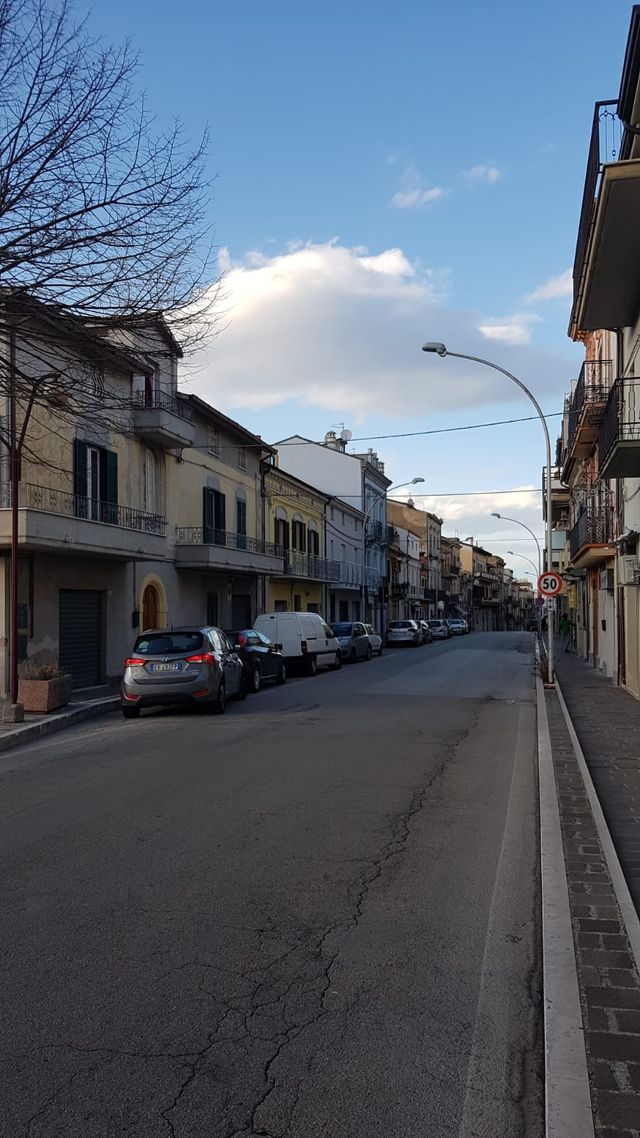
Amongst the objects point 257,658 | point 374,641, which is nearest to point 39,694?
point 257,658

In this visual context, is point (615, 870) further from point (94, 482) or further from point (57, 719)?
point (94, 482)

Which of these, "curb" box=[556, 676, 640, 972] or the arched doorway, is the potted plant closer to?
"curb" box=[556, 676, 640, 972]

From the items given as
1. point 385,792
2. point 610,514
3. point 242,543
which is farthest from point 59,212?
point 242,543

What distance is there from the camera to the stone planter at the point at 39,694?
48.3 ft

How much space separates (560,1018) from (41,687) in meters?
12.5

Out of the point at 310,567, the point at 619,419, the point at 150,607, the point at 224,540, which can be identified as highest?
the point at 619,419

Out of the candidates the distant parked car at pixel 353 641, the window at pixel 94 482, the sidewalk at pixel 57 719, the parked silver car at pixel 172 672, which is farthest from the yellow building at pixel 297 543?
the parked silver car at pixel 172 672

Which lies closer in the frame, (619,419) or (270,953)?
(270,953)

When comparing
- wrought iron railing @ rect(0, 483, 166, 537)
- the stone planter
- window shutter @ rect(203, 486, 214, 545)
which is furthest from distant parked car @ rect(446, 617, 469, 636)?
the stone planter

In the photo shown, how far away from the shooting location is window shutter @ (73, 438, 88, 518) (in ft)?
66.6

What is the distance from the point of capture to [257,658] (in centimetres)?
2002

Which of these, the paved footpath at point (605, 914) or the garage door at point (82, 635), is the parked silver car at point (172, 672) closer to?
the paved footpath at point (605, 914)

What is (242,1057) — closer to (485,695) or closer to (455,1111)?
(455,1111)

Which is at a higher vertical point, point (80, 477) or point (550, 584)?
point (80, 477)
